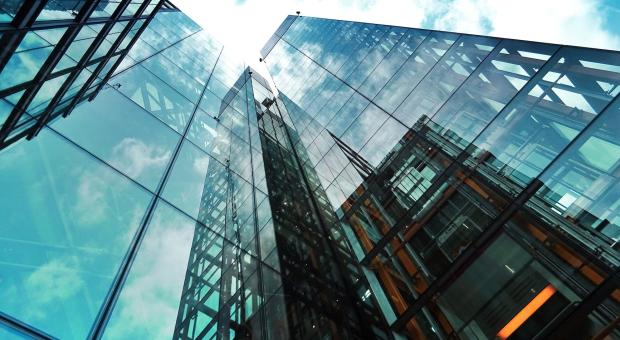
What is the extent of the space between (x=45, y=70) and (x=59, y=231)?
126 inches

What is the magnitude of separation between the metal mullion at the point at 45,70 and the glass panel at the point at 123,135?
72 cm

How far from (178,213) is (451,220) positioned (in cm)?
546

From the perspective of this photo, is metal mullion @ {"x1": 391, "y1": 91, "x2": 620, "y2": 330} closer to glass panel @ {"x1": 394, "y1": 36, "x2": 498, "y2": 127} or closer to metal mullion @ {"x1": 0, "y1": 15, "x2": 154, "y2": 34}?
glass panel @ {"x1": 394, "y1": 36, "x2": 498, "y2": 127}

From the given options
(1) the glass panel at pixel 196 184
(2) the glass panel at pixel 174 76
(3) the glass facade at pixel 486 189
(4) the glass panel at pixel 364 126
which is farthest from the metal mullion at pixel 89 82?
(4) the glass panel at pixel 364 126

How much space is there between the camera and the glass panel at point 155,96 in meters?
10.5

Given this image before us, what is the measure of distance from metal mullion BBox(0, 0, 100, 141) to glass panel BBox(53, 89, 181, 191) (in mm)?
718

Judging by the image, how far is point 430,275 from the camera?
8.27 metres

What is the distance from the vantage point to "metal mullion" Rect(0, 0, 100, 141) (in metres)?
5.59

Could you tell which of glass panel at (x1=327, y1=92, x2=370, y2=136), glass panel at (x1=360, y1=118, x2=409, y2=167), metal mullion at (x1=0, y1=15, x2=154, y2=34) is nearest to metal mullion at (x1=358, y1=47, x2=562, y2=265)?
glass panel at (x1=360, y1=118, x2=409, y2=167)

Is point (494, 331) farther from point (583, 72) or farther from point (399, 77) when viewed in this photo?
point (399, 77)

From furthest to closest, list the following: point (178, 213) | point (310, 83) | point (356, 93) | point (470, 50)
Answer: point (310, 83) < point (356, 93) < point (470, 50) < point (178, 213)

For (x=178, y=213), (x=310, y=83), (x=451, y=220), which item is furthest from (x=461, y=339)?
(x=310, y=83)

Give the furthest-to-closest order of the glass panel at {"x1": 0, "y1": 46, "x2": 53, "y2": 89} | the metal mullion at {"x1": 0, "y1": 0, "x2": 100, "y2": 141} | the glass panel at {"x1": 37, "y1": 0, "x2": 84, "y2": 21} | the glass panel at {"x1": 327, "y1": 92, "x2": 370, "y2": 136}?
the glass panel at {"x1": 327, "y1": 92, "x2": 370, "y2": 136}
the glass panel at {"x1": 37, "y1": 0, "x2": 84, "y2": 21}
the metal mullion at {"x1": 0, "y1": 0, "x2": 100, "y2": 141}
the glass panel at {"x1": 0, "y1": 46, "x2": 53, "y2": 89}

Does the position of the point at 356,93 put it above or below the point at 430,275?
above
